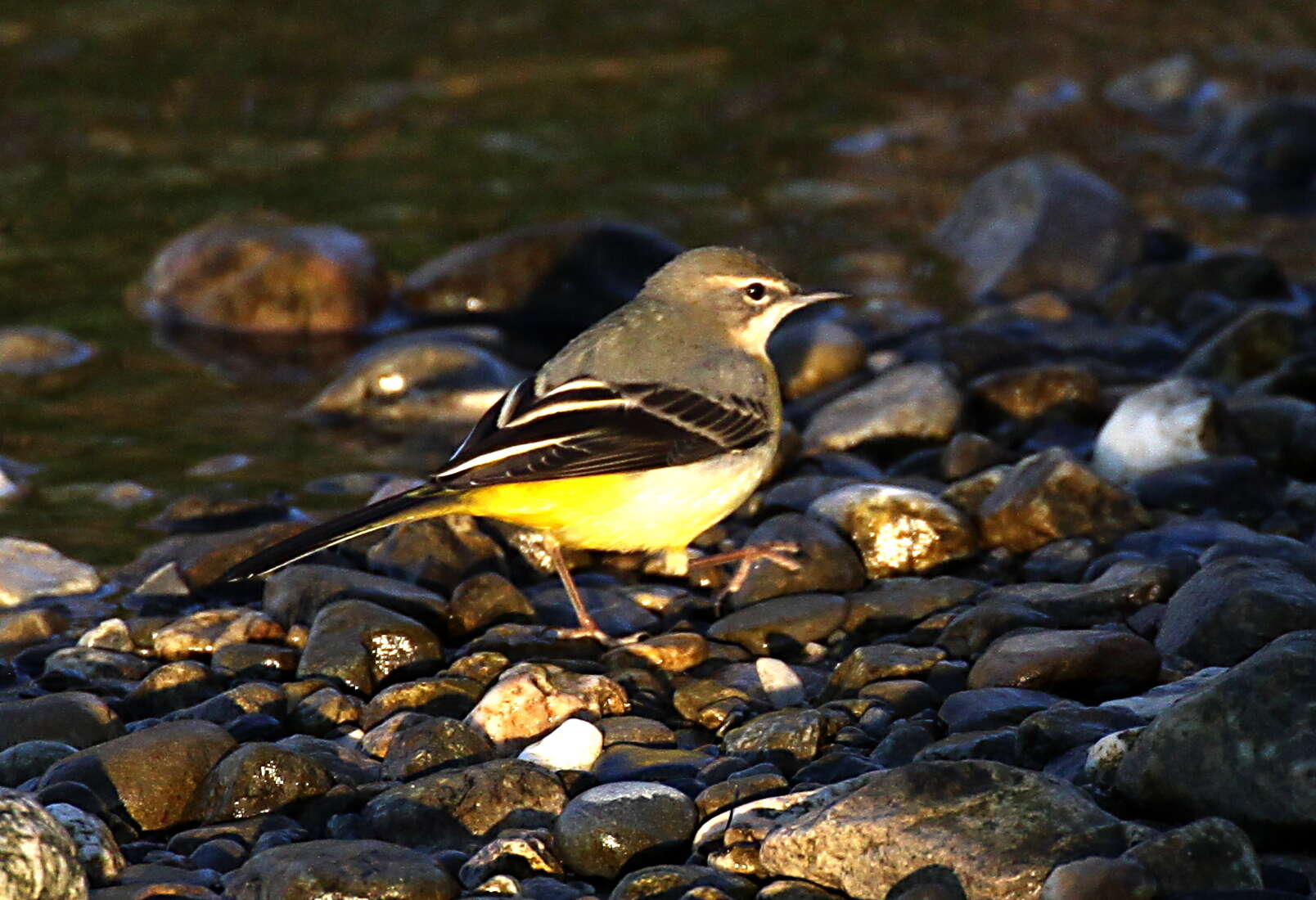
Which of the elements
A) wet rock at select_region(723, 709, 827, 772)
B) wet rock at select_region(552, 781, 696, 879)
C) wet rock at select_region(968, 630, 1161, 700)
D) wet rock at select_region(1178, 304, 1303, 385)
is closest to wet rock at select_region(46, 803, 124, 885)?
wet rock at select_region(552, 781, 696, 879)

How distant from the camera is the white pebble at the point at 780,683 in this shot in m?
6.42

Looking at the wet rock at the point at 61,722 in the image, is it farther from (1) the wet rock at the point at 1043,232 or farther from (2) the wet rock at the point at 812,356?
(1) the wet rock at the point at 1043,232

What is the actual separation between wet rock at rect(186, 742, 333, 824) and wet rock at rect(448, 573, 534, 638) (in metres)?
1.66

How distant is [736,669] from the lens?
671 centimetres

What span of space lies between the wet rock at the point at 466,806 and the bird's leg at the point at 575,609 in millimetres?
1504

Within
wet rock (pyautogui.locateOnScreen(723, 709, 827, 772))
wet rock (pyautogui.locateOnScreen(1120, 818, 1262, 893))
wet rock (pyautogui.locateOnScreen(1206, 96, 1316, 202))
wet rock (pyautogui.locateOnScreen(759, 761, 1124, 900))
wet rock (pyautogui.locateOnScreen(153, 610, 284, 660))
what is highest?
wet rock (pyautogui.locateOnScreen(1120, 818, 1262, 893))

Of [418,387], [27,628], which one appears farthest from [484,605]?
[418,387]

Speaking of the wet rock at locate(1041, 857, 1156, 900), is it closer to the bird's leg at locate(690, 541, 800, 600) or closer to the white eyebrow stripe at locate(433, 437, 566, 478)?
the white eyebrow stripe at locate(433, 437, 566, 478)

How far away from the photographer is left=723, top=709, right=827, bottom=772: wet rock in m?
5.76

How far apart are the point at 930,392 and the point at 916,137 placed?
712 cm

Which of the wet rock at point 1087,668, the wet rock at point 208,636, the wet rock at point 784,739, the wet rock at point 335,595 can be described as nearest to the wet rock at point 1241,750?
the wet rock at point 1087,668

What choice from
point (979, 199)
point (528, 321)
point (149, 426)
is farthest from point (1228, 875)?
point (979, 199)

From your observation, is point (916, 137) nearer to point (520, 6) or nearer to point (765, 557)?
point (520, 6)

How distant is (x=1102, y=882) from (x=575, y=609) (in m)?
3.32
